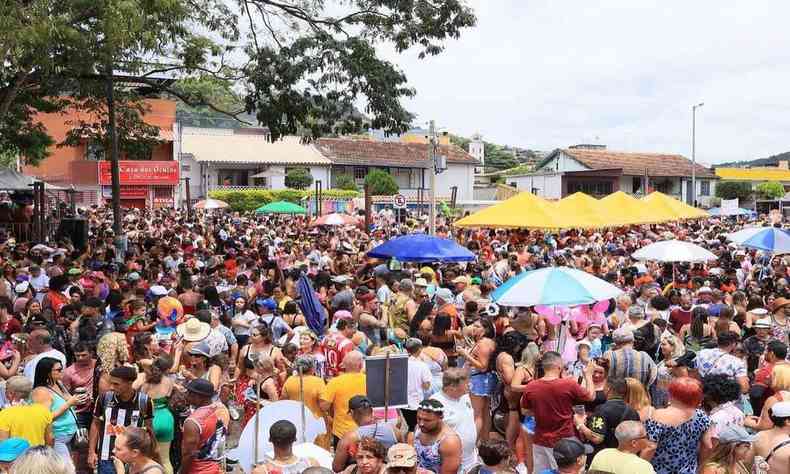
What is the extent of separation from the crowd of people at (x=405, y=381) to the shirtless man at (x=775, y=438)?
0.5 inches

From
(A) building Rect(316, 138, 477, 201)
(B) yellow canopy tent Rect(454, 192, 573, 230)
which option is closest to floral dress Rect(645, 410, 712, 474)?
(B) yellow canopy tent Rect(454, 192, 573, 230)

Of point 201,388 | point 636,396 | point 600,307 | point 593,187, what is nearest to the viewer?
point 201,388

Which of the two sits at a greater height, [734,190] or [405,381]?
[734,190]

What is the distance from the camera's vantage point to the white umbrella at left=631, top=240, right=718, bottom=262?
1127 centimetres

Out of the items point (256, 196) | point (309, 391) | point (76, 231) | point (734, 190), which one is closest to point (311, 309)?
point (309, 391)

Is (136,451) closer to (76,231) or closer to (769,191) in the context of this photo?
(76,231)

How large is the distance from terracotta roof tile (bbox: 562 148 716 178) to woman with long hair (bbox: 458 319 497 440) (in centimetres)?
4500

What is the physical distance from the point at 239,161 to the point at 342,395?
4037cm

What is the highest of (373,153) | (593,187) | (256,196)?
(373,153)

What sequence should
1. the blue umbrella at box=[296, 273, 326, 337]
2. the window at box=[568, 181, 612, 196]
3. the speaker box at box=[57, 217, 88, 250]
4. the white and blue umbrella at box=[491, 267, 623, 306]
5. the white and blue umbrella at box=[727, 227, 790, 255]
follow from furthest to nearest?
the window at box=[568, 181, 612, 196], the speaker box at box=[57, 217, 88, 250], the white and blue umbrella at box=[727, 227, 790, 255], the blue umbrella at box=[296, 273, 326, 337], the white and blue umbrella at box=[491, 267, 623, 306]

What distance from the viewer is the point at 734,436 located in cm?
478

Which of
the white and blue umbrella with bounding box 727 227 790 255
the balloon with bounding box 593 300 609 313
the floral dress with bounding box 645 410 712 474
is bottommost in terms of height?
the floral dress with bounding box 645 410 712 474

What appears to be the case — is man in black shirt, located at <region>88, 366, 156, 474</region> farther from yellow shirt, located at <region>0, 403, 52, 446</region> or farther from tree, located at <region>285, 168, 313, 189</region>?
tree, located at <region>285, 168, 313, 189</region>

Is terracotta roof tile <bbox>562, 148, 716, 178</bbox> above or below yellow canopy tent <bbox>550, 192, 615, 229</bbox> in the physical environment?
above
